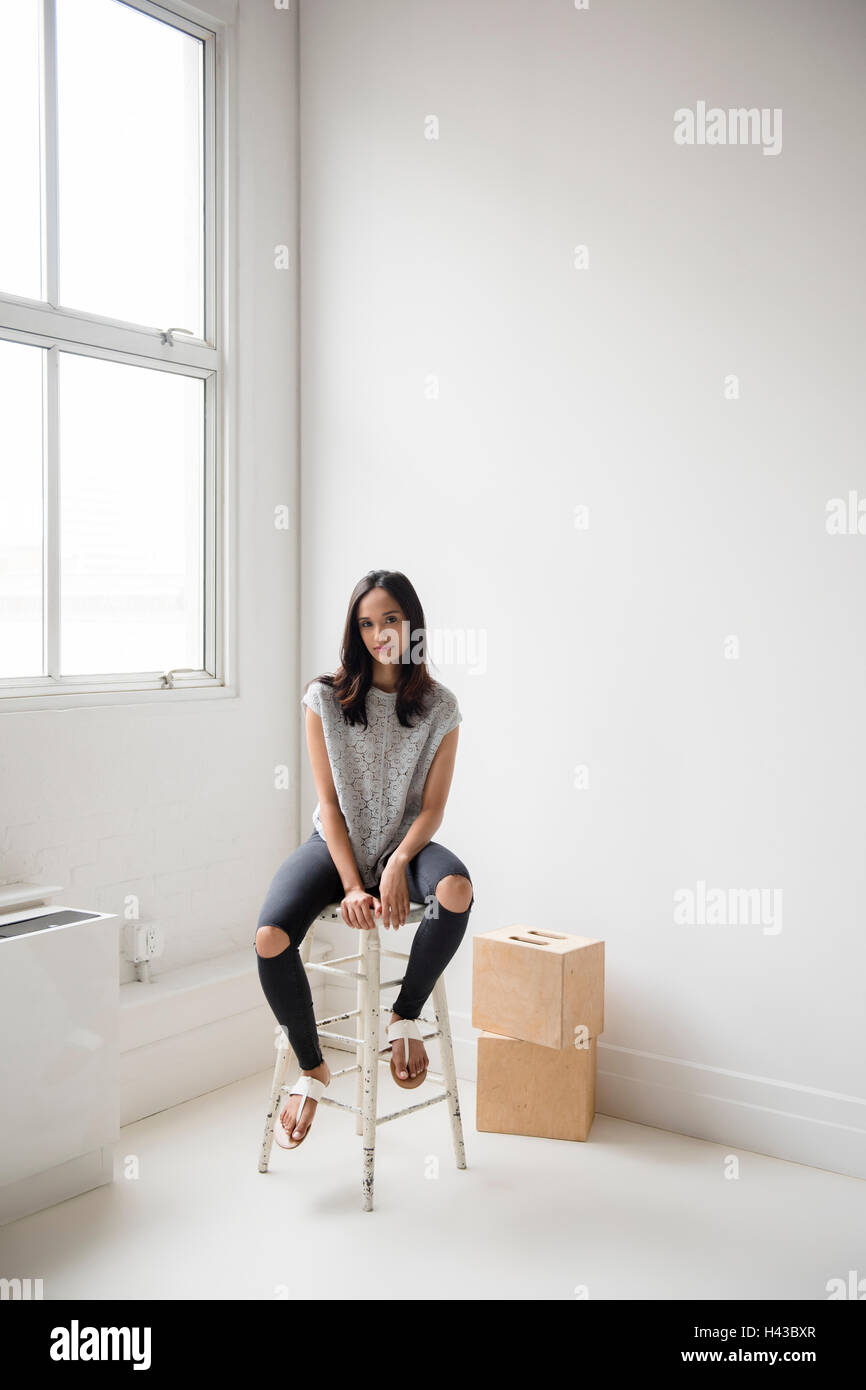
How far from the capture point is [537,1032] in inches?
104

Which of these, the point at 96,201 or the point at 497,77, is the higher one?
the point at 497,77

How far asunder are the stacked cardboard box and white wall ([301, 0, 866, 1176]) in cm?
21

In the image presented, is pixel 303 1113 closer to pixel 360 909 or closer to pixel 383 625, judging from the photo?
pixel 360 909

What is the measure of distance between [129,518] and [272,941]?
1.28 meters

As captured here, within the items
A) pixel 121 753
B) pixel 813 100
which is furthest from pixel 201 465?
pixel 813 100

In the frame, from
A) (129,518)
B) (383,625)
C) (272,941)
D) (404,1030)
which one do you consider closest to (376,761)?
(383,625)

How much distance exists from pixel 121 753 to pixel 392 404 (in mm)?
1231

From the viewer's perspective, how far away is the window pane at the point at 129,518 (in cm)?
283

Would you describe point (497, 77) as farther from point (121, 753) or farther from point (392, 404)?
point (121, 753)

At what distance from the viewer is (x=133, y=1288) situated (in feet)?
6.60

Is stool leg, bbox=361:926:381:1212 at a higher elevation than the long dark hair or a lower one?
lower

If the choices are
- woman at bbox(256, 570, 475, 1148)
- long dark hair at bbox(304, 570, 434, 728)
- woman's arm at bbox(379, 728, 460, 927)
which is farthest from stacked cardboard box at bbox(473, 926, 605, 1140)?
long dark hair at bbox(304, 570, 434, 728)

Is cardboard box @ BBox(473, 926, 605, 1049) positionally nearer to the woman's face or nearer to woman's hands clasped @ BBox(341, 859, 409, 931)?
woman's hands clasped @ BBox(341, 859, 409, 931)

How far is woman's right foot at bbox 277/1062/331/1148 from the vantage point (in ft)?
7.76
